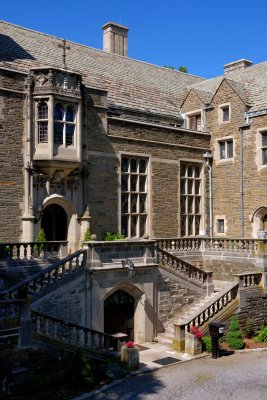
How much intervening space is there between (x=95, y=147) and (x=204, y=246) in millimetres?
6909

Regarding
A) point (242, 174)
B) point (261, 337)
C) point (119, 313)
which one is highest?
point (242, 174)

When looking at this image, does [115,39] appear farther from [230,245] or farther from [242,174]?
[230,245]

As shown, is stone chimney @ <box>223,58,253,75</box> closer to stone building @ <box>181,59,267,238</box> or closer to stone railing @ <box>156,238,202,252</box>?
stone building @ <box>181,59,267,238</box>

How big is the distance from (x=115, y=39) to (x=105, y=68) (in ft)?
21.8

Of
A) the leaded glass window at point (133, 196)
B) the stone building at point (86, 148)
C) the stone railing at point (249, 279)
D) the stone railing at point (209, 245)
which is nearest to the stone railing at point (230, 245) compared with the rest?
the stone railing at point (209, 245)

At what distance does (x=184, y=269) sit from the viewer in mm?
19188

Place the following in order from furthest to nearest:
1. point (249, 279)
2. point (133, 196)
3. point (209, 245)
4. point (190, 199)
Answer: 1. point (190, 199)
2. point (133, 196)
3. point (209, 245)
4. point (249, 279)

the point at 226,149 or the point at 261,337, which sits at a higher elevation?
the point at 226,149

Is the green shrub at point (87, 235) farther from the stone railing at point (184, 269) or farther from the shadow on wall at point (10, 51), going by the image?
the shadow on wall at point (10, 51)

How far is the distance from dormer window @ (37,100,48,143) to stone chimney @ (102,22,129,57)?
14605 millimetres

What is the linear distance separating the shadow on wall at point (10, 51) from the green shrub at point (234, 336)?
14.5 meters

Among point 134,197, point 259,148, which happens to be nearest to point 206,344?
point 134,197

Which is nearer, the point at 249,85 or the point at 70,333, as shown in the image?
the point at 70,333

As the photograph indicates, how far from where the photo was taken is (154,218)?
2311cm
